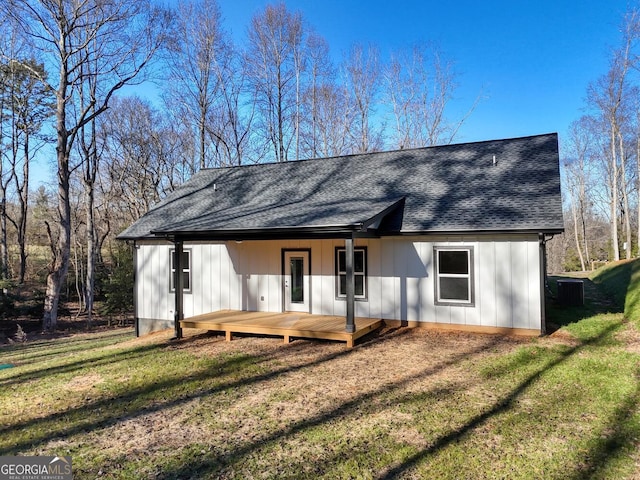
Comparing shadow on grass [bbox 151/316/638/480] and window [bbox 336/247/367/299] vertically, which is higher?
window [bbox 336/247/367/299]

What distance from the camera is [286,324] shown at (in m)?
9.12

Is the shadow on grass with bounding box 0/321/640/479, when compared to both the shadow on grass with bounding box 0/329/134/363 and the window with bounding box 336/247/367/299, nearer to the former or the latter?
the window with bounding box 336/247/367/299

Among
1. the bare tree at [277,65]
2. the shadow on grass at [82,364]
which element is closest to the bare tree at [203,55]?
the bare tree at [277,65]

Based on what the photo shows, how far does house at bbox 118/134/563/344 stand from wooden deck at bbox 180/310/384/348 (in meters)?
0.30

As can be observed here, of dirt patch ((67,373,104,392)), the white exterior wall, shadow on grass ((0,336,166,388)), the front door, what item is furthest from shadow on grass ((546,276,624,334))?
dirt patch ((67,373,104,392))

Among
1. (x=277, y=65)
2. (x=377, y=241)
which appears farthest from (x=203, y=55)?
(x=377, y=241)

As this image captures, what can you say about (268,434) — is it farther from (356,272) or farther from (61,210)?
(61,210)

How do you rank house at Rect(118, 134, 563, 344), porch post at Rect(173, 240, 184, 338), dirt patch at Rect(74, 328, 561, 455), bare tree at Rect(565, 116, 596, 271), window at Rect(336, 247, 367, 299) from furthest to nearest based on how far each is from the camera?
bare tree at Rect(565, 116, 596, 271)
window at Rect(336, 247, 367, 299)
porch post at Rect(173, 240, 184, 338)
house at Rect(118, 134, 563, 344)
dirt patch at Rect(74, 328, 561, 455)

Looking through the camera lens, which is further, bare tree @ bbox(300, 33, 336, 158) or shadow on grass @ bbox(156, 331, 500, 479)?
bare tree @ bbox(300, 33, 336, 158)

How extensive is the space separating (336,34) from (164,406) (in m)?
24.4

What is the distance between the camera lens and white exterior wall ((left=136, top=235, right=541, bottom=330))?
8.67m

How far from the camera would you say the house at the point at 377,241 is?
8.65 m

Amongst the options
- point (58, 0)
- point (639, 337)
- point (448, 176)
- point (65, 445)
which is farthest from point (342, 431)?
point (58, 0)

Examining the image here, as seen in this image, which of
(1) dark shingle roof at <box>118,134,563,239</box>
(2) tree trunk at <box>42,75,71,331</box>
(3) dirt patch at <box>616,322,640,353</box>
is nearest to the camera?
(3) dirt patch at <box>616,322,640,353</box>
